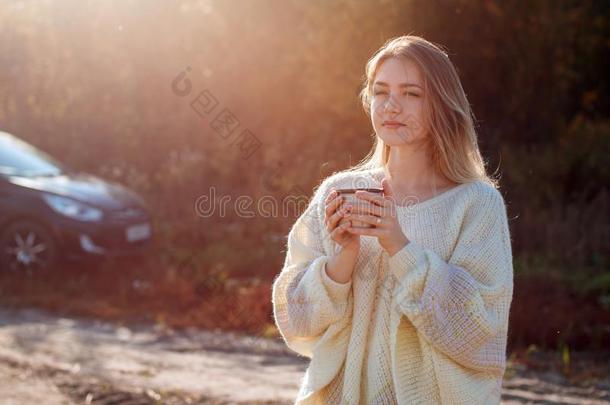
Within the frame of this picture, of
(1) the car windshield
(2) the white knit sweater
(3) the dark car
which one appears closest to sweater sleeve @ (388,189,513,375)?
(2) the white knit sweater

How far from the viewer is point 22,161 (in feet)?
33.7

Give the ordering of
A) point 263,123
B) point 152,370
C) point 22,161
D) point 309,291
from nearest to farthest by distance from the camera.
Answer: point 309,291
point 152,370
point 22,161
point 263,123

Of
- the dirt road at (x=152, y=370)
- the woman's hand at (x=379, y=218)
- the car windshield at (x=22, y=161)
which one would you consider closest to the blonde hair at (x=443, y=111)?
the woman's hand at (x=379, y=218)

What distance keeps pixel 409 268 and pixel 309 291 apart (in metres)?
0.33

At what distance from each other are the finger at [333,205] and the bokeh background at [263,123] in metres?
5.04

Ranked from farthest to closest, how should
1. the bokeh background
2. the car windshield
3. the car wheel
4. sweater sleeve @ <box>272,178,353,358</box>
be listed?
the car windshield < the car wheel < the bokeh background < sweater sleeve @ <box>272,178,353,358</box>

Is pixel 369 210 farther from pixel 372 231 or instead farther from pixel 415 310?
pixel 415 310

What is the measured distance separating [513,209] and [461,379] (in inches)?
316

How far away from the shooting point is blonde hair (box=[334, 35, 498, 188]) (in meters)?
2.85

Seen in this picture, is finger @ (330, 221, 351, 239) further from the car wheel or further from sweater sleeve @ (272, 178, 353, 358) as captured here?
the car wheel

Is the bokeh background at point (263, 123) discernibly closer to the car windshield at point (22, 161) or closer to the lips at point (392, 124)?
the car windshield at point (22, 161)

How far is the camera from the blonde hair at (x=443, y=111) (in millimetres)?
2846

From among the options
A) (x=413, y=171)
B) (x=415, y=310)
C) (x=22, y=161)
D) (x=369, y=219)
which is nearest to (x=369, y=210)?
(x=369, y=219)

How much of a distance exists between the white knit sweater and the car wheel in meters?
7.07
